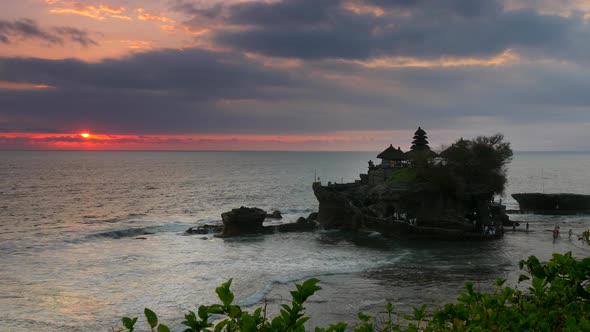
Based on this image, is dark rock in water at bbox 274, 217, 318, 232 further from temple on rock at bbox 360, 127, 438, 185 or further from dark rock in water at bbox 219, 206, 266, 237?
temple on rock at bbox 360, 127, 438, 185

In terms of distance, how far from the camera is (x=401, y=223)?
55312mm

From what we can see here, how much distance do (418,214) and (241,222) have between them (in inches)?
866

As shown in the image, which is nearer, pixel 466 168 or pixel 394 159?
pixel 466 168

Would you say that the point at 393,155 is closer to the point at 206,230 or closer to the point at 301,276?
the point at 206,230

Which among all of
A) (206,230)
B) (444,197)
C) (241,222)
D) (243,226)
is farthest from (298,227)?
(444,197)

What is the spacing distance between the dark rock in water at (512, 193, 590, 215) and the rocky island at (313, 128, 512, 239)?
2256cm

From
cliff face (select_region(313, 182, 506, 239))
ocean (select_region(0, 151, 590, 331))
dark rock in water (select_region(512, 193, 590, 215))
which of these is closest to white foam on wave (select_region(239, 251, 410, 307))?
ocean (select_region(0, 151, 590, 331))

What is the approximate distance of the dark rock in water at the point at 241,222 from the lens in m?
58.3

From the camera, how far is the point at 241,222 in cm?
5872

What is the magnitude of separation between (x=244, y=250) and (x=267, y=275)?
36.7 ft

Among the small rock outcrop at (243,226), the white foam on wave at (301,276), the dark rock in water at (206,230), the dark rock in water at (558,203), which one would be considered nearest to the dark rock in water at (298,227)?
the small rock outcrop at (243,226)

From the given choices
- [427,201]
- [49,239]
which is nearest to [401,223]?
[427,201]

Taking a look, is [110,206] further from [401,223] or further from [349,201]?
[401,223]

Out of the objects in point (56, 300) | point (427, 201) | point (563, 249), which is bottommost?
point (56, 300)
